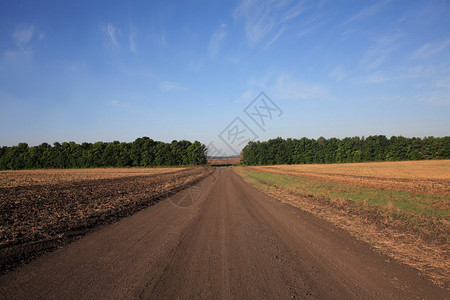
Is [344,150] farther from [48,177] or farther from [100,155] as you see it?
[48,177]

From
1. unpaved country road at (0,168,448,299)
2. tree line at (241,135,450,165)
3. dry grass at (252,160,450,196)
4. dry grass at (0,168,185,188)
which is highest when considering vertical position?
tree line at (241,135,450,165)

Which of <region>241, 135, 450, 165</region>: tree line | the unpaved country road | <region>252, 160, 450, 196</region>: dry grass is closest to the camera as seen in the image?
the unpaved country road

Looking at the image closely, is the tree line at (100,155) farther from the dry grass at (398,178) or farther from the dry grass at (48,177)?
the dry grass at (398,178)

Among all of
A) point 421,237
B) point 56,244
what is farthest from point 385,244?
point 56,244

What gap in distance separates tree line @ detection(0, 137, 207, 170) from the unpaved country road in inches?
2760

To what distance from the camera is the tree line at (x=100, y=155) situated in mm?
75438

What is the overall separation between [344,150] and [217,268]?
3818 inches

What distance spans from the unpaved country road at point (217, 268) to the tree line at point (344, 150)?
288 ft

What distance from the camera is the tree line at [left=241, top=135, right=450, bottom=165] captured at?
254 ft

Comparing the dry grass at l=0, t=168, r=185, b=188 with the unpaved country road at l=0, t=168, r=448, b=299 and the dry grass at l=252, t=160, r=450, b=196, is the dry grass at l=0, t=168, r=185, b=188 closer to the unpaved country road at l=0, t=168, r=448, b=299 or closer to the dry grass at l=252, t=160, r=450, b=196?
the unpaved country road at l=0, t=168, r=448, b=299

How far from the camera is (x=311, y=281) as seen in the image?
4.21 m

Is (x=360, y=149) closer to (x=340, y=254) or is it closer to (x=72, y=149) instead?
(x=340, y=254)

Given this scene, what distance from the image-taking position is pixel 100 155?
7669 centimetres

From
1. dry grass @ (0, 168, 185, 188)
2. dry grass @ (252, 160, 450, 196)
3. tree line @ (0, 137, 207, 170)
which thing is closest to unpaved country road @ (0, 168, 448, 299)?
dry grass @ (252, 160, 450, 196)
